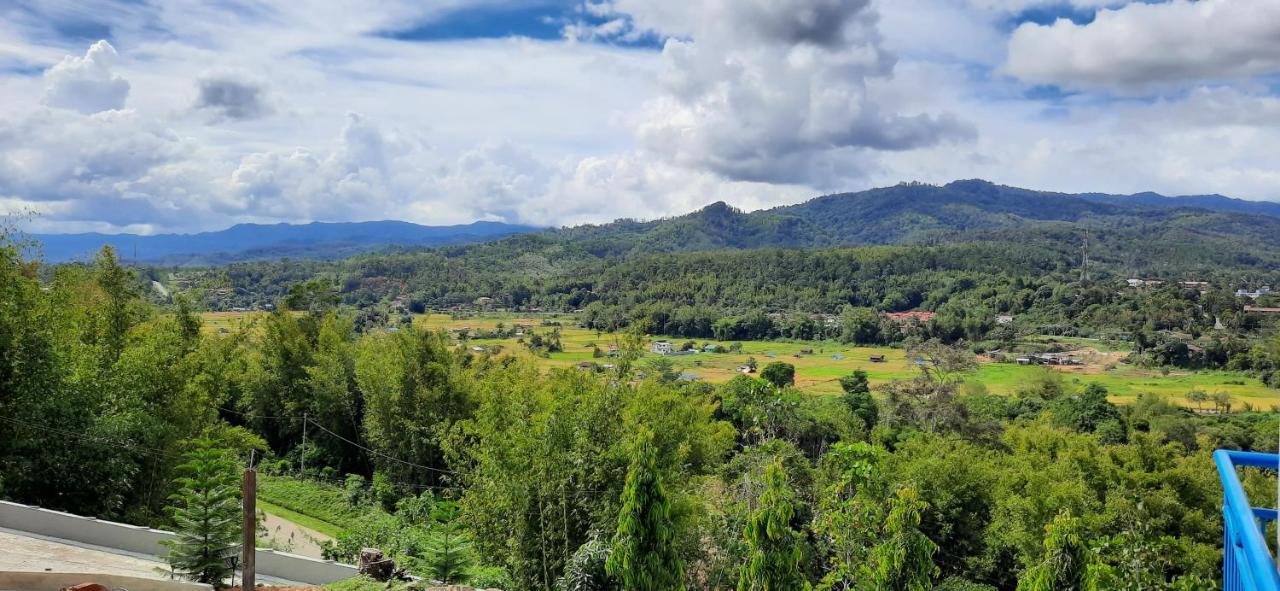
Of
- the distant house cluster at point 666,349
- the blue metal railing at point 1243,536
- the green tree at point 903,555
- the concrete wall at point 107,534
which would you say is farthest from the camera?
the distant house cluster at point 666,349

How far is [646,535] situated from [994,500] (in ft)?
57.8

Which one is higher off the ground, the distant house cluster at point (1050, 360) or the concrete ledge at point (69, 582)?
the concrete ledge at point (69, 582)

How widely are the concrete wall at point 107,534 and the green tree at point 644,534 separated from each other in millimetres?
5410

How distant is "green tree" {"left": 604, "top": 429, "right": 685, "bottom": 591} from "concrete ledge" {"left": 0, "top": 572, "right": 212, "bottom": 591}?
472 cm

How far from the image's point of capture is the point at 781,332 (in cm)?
8531

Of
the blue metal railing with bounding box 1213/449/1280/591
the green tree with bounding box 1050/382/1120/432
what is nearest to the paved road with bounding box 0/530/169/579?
the blue metal railing with bounding box 1213/449/1280/591

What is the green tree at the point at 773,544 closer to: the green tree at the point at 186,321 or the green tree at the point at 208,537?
the green tree at the point at 208,537

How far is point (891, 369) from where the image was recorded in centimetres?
6081

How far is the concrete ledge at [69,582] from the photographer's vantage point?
7586 millimetres

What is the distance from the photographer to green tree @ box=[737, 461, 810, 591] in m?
6.59

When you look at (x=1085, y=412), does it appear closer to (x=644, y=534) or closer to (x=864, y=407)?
(x=864, y=407)

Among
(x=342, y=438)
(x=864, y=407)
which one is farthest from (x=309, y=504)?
(x=864, y=407)

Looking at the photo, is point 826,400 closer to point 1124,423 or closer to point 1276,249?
point 1124,423

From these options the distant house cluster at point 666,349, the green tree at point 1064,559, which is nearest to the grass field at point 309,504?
the green tree at point 1064,559
